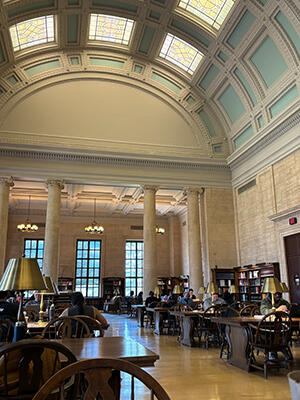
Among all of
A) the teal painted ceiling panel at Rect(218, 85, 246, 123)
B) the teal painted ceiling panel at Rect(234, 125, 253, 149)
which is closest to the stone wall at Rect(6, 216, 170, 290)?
the teal painted ceiling panel at Rect(234, 125, 253, 149)

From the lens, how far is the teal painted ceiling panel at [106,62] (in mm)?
14812

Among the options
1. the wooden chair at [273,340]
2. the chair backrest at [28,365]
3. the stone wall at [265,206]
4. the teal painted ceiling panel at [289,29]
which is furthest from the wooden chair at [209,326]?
the teal painted ceiling panel at [289,29]

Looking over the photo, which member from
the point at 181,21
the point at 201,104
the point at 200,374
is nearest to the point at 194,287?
the point at 201,104

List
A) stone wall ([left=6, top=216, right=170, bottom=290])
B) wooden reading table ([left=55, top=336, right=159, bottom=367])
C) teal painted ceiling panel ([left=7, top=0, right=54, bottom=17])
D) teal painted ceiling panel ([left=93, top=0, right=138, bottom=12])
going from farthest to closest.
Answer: stone wall ([left=6, top=216, right=170, bottom=290]) → teal painted ceiling panel ([left=93, top=0, right=138, bottom=12]) → teal painted ceiling panel ([left=7, top=0, right=54, bottom=17]) → wooden reading table ([left=55, top=336, right=159, bottom=367])

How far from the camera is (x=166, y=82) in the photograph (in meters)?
15.4

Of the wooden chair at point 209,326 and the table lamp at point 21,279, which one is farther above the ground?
the table lamp at point 21,279

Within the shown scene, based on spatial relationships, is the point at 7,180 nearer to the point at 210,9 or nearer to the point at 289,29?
the point at 210,9

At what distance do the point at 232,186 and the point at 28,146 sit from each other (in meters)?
8.51

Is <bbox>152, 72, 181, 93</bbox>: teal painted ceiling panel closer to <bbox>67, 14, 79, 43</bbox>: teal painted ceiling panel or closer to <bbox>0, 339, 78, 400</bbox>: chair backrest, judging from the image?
<bbox>67, 14, 79, 43</bbox>: teal painted ceiling panel

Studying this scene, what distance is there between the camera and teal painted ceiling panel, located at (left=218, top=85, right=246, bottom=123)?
1412 cm

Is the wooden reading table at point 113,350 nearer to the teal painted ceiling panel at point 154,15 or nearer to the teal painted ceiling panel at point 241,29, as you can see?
the teal painted ceiling panel at point 241,29

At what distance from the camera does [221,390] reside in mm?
4359

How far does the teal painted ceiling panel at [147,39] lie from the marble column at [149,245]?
556 centimetres

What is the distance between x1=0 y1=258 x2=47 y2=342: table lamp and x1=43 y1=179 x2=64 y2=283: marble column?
1055cm
